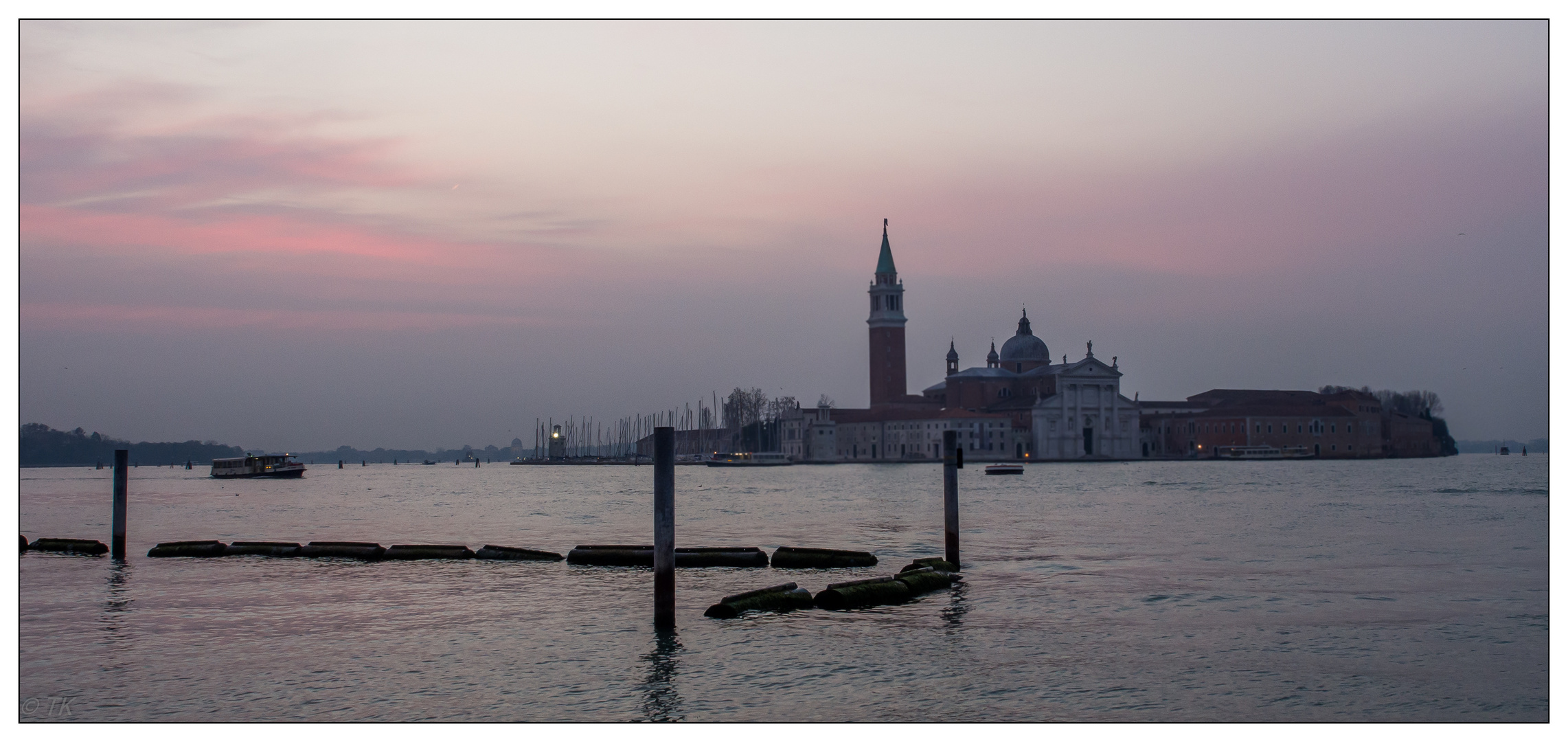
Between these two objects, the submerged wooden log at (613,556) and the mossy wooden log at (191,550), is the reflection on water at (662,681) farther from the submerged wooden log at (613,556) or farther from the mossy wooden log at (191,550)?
the mossy wooden log at (191,550)

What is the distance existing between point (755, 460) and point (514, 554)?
118 meters

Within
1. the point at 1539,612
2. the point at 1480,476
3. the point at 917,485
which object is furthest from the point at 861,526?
the point at 1480,476

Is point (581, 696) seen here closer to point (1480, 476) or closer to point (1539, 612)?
point (1539, 612)

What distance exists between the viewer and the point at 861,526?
108ft

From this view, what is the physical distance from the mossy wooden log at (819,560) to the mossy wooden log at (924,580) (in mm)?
2459

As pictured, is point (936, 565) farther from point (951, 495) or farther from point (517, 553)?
point (517, 553)

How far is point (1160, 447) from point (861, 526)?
354 feet

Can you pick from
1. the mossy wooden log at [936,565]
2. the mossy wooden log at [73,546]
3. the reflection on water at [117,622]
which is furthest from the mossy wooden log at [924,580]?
the mossy wooden log at [73,546]

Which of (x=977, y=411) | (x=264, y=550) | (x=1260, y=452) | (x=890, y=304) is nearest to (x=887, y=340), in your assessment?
(x=890, y=304)

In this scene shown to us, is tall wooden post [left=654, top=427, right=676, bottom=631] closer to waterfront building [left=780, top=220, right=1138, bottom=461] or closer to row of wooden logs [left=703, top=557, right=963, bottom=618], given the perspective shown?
row of wooden logs [left=703, top=557, right=963, bottom=618]

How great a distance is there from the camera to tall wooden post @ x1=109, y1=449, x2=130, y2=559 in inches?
854

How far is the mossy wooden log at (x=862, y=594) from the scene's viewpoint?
50.4 feet

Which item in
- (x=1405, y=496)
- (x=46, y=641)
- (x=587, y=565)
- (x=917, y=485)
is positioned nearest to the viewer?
(x=46, y=641)

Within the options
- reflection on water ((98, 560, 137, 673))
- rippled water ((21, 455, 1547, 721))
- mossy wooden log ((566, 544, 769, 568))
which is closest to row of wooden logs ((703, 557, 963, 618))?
rippled water ((21, 455, 1547, 721))
